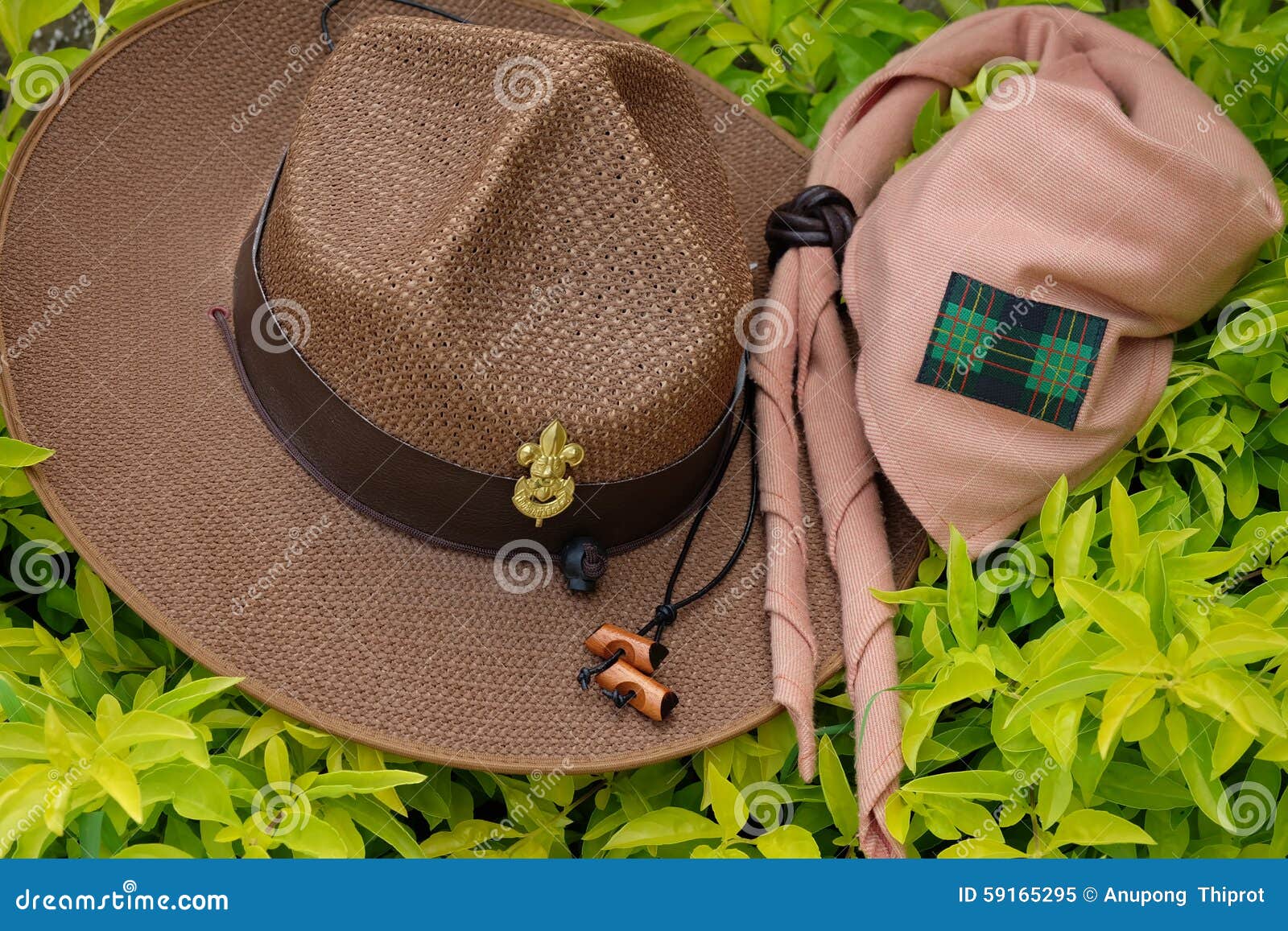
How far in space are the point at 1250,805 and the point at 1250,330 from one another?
0.59 m

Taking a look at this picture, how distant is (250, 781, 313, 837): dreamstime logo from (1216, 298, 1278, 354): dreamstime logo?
1.27 meters

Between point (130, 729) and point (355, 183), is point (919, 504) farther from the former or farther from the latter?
point (130, 729)

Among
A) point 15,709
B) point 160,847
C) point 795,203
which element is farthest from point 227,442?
point 795,203

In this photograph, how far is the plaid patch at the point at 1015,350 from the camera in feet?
4.87

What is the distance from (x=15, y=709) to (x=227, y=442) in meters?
0.40

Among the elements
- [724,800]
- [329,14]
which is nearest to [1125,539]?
[724,800]

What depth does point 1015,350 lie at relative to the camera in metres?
1.50

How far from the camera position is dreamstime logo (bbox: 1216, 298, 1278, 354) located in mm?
1454

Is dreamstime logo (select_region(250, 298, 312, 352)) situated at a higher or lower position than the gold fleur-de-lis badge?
higher

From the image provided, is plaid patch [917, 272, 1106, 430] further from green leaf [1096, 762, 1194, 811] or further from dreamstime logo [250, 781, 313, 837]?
dreamstime logo [250, 781, 313, 837]
